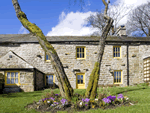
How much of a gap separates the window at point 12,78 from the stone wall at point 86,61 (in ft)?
11.1

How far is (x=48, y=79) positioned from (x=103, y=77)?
6058 mm

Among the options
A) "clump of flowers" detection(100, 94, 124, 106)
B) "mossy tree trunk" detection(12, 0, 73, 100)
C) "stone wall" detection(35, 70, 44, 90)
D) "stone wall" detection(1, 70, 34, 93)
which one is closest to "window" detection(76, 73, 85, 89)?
"stone wall" detection(35, 70, 44, 90)

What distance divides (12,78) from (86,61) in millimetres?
7763

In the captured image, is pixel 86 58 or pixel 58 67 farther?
pixel 86 58

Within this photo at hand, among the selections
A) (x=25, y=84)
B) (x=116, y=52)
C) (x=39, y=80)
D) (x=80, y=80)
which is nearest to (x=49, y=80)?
(x=39, y=80)

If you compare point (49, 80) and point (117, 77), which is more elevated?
point (117, 77)

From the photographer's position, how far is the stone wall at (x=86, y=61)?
54.2 ft

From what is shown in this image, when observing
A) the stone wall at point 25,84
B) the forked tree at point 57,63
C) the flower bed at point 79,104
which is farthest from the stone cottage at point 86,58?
the flower bed at point 79,104

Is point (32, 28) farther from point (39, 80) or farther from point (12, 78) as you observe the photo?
point (39, 80)

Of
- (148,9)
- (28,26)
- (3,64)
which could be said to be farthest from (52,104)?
(148,9)

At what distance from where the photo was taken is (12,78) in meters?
13.2

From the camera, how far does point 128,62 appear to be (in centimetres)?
1714

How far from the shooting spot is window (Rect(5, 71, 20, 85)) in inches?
518

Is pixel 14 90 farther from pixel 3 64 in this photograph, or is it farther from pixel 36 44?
pixel 36 44
